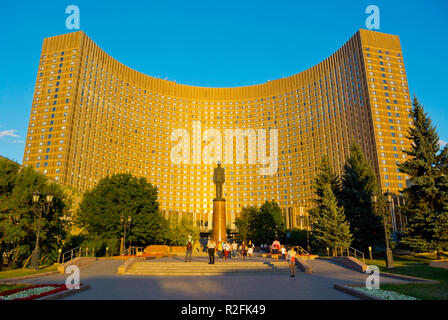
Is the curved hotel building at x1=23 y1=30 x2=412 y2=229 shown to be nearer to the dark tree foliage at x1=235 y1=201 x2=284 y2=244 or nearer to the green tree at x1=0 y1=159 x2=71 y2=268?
the dark tree foliage at x1=235 y1=201 x2=284 y2=244

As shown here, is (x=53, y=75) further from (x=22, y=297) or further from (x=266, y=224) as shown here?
(x=22, y=297)

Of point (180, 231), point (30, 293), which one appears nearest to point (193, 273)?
point (30, 293)

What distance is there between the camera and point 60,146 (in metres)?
88.8

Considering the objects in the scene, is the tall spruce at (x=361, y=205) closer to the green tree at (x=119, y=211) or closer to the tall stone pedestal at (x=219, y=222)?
the tall stone pedestal at (x=219, y=222)

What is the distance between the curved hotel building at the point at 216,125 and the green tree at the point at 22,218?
58.8m

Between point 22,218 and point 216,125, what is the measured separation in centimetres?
11801

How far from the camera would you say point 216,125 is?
5463 inches

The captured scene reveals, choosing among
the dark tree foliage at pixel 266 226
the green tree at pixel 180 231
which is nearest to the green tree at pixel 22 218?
the green tree at pixel 180 231

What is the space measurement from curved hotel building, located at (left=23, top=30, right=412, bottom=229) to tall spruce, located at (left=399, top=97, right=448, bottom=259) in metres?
47.9

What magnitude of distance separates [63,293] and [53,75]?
342 feet

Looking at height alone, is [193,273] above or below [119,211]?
below

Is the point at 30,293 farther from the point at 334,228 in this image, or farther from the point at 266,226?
the point at 266,226

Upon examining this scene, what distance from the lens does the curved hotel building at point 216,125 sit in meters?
89.9

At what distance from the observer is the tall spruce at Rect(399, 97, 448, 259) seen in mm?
23688
